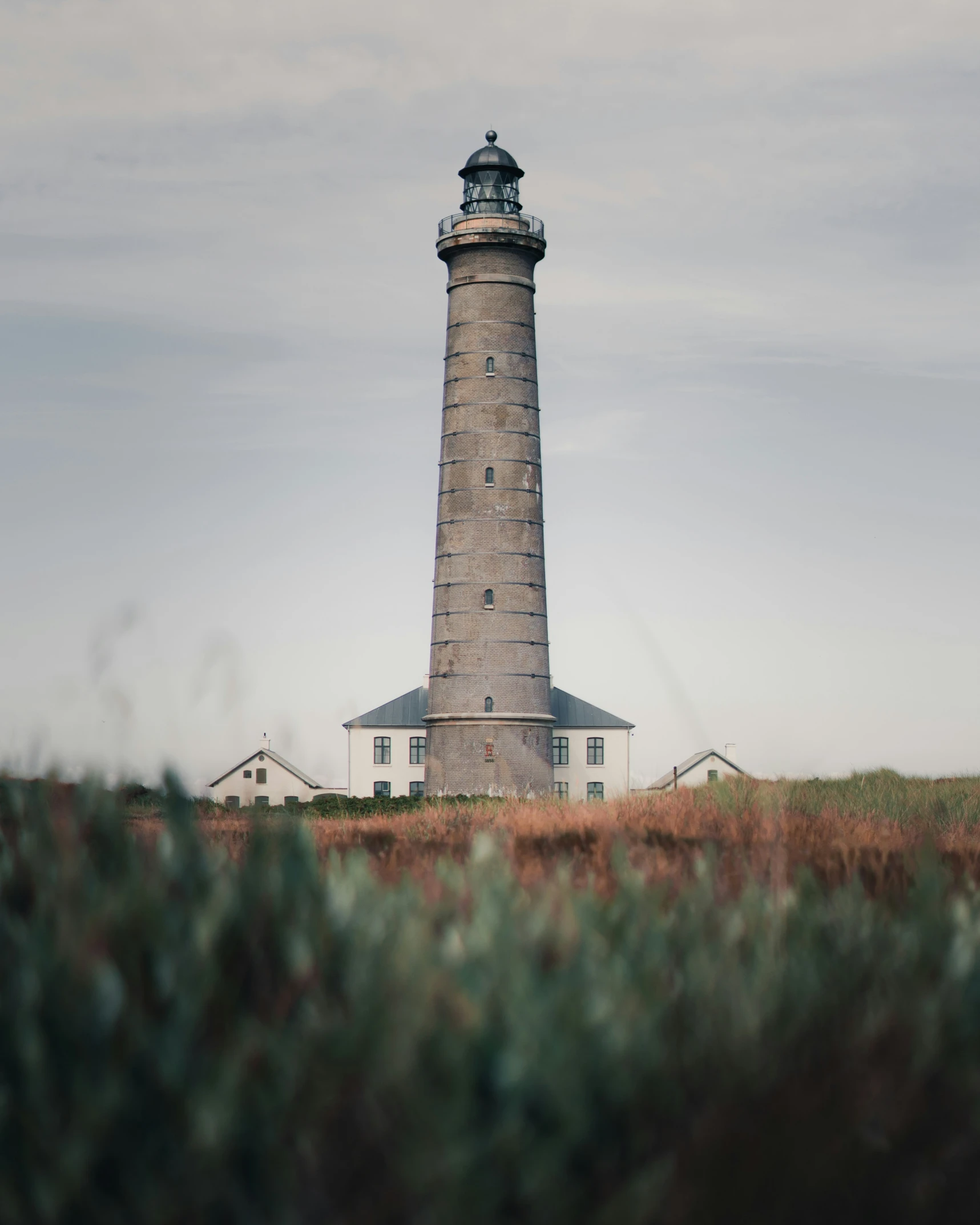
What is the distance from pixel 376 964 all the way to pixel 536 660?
4038 centimetres

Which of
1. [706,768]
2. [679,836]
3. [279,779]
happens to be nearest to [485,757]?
[279,779]

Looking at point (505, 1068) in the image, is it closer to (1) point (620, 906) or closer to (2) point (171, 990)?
(2) point (171, 990)

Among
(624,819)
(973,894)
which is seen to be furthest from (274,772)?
(973,894)

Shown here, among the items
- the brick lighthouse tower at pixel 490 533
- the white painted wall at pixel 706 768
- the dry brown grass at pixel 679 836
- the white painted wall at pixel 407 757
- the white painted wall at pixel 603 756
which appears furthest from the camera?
the white painted wall at pixel 706 768

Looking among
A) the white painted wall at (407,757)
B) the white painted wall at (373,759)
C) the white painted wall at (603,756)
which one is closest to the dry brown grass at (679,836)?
the white painted wall at (603,756)

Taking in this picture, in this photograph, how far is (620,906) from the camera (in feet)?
19.8

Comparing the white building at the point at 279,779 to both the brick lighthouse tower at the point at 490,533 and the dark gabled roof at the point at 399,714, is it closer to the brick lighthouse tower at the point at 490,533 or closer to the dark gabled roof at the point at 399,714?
the dark gabled roof at the point at 399,714

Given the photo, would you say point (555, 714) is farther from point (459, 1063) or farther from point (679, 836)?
point (459, 1063)

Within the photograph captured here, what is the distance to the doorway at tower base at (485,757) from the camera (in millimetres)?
44594

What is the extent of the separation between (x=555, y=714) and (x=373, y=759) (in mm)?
8281

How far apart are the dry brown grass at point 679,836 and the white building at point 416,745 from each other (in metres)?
44.1

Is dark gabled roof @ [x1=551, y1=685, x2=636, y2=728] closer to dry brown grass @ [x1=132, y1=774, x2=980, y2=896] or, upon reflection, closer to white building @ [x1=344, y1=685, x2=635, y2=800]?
white building @ [x1=344, y1=685, x2=635, y2=800]

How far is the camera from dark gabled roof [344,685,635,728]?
205 ft

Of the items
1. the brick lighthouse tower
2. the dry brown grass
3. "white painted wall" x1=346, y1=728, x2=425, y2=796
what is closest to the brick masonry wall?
the brick lighthouse tower
